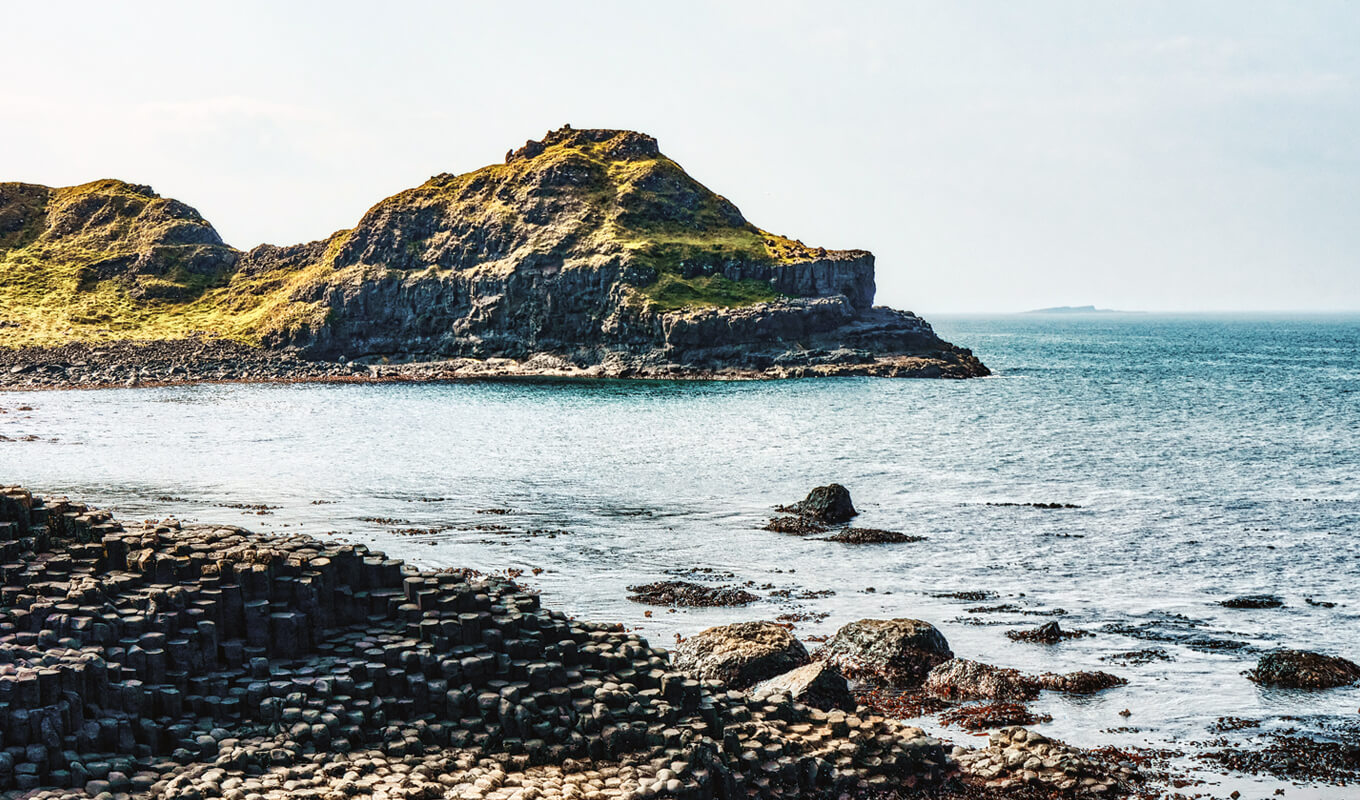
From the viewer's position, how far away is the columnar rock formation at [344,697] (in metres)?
16.4

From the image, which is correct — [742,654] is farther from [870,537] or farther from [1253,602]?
[870,537]

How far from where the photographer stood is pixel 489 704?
60.7 feet

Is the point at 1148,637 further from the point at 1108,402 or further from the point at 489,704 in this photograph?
the point at 1108,402

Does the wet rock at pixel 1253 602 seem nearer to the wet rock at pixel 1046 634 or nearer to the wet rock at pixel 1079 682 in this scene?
the wet rock at pixel 1046 634

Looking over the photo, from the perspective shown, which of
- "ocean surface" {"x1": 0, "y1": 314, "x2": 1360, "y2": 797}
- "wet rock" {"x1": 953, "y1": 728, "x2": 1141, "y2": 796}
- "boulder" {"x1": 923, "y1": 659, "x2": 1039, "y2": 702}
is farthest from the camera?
"ocean surface" {"x1": 0, "y1": 314, "x2": 1360, "y2": 797}

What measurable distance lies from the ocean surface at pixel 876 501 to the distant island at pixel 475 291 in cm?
3662

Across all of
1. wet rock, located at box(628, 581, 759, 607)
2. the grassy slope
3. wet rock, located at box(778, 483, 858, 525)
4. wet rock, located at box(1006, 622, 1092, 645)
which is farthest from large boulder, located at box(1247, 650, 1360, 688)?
the grassy slope

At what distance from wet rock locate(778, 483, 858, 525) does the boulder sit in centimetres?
2053

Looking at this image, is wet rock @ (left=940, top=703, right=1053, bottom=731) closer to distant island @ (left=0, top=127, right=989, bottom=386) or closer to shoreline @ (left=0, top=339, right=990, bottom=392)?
shoreline @ (left=0, top=339, right=990, bottom=392)

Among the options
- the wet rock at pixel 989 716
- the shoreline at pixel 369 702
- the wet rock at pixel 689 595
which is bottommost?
the wet rock at pixel 989 716

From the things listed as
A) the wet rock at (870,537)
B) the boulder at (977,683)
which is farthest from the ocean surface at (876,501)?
the boulder at (977,683)

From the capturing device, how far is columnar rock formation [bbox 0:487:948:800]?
1636 centimetres

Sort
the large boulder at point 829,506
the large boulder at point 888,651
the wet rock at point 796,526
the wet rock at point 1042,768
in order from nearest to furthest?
the wet rock at point 1042,768 < the large boulder at point 888,651 < the wet rock at point 796,526 < the large boulder at point 829,506

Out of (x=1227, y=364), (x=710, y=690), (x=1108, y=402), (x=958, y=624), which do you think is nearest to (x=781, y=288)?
(x=1108, y=402)
